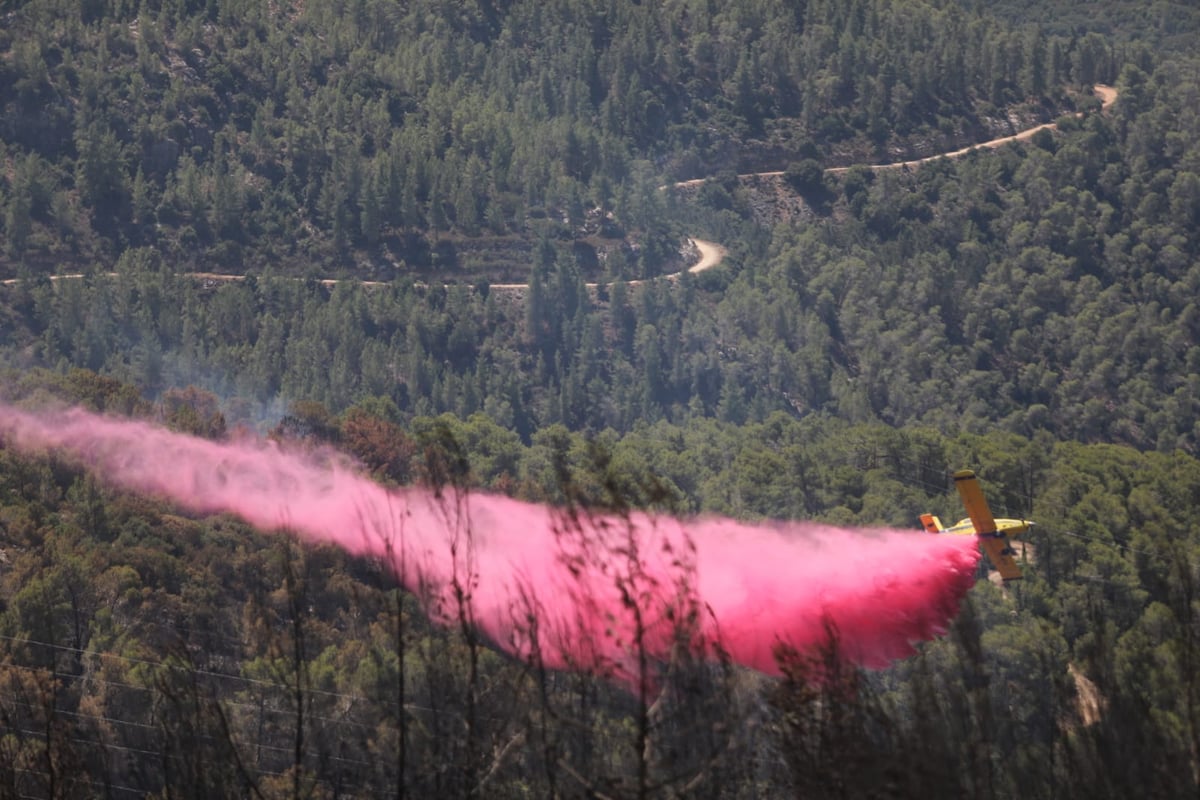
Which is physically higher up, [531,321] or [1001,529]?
[1001,529]

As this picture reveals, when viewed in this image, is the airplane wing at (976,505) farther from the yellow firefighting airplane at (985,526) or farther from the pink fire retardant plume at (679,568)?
the pink fire retardant plume at (679,568)

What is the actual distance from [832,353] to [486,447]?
50247 millimetres

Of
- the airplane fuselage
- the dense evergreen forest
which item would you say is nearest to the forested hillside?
the dense evergreen forest

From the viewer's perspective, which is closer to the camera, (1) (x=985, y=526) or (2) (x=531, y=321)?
(1) (x=985, y=526)

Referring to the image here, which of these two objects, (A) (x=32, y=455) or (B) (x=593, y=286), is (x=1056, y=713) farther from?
(B) (x=593, y=286)

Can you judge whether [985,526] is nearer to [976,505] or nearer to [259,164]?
[976,505]

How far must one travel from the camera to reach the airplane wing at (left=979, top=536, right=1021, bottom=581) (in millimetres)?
80000

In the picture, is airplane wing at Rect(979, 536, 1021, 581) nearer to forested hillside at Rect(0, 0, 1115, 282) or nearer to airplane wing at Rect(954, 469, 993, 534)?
airplane wing at Rect(954, 469, 993, 534)

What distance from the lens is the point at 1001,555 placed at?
80.9 meters

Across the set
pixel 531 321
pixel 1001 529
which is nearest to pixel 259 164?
pixel 531 321

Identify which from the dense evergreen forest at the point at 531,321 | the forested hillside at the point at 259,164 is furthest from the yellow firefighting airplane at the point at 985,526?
the forested hillside at the point at 259,164

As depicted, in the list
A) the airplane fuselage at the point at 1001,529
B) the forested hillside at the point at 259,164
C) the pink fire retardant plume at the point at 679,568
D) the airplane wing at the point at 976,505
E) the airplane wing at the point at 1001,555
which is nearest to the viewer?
the pink fire retardant plume at the point at 679,568

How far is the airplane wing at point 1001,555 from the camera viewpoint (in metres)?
80.0

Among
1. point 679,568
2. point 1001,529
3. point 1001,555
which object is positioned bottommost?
point 1001,555
